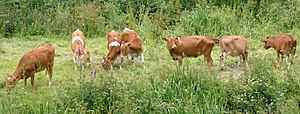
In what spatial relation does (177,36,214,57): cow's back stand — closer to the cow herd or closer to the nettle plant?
the cow herd

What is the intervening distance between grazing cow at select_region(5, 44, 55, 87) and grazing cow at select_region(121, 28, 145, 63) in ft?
5.83

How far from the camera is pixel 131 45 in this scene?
1195 cm

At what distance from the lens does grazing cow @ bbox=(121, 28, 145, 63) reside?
11.8 metres

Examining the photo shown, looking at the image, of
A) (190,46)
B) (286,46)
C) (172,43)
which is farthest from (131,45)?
(286,46)

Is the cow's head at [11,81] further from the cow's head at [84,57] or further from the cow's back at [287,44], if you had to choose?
the cow's back at [287,44]

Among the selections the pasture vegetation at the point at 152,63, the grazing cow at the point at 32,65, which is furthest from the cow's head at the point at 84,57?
the grazing cow at the point at 32,65

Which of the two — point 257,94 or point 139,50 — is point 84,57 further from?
point 257,94

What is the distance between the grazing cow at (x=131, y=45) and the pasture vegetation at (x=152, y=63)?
243mm

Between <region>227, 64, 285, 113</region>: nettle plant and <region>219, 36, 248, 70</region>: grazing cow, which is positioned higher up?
<region>219, 36, 248, 70</region>: grazing cow

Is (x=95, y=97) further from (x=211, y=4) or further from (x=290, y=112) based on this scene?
(x=211, y=4)

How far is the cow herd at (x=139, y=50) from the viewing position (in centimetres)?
999

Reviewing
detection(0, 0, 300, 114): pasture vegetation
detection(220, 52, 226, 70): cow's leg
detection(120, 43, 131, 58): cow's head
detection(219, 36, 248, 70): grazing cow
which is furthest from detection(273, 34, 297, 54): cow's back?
detection(120, 43, 131, 58): cow's head

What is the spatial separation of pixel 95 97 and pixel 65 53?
224 inches

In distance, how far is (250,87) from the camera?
8.35 m
